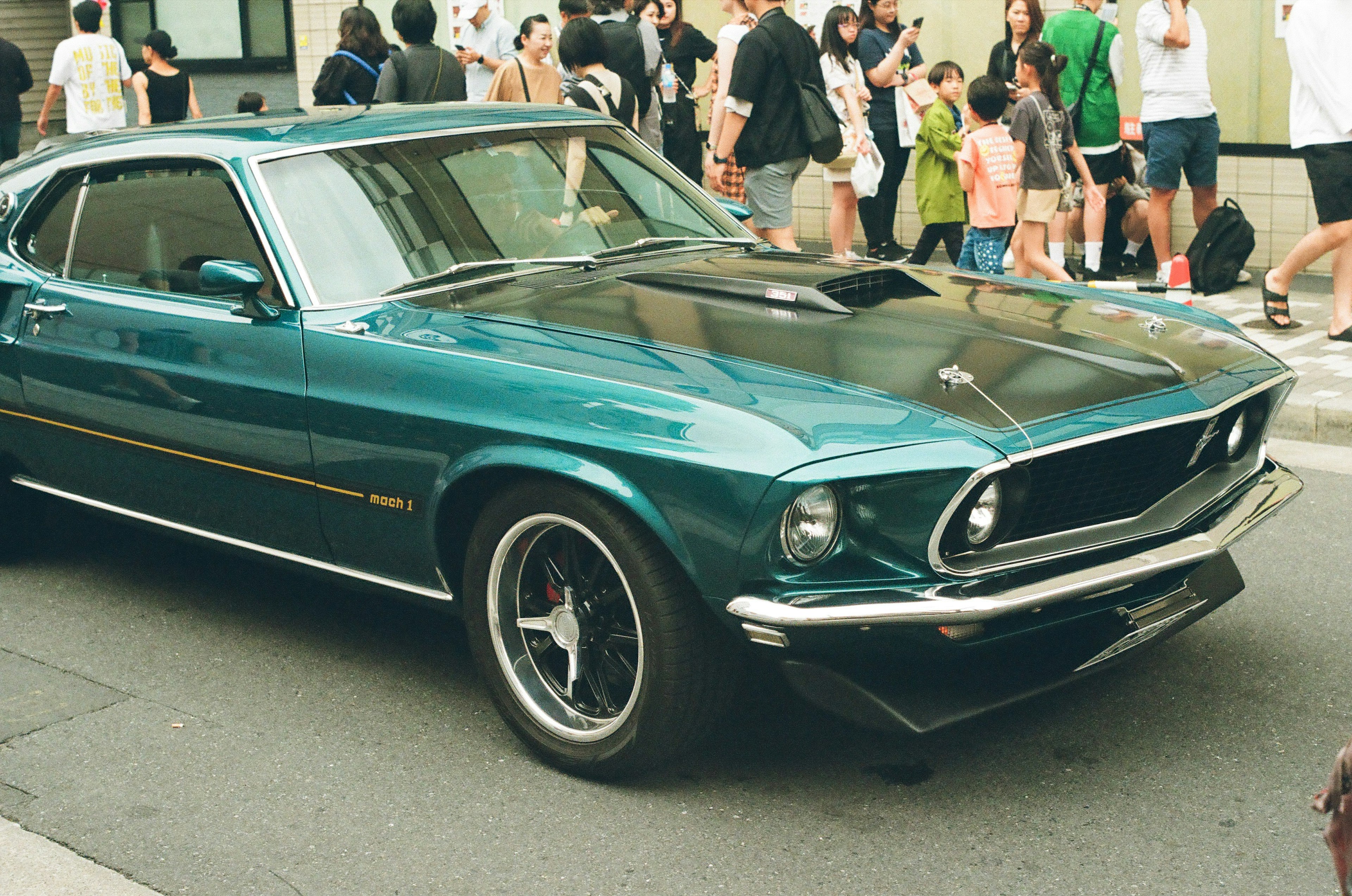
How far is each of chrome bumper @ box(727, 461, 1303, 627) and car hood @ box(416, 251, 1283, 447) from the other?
317 mm

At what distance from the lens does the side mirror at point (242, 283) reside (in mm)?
4211

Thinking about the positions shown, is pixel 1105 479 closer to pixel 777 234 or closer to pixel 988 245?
pixel 777 234

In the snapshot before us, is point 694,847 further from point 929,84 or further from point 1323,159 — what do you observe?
point 929,84

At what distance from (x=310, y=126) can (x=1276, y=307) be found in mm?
5805

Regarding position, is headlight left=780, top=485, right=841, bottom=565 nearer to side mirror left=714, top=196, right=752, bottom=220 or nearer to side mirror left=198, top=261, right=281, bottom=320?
side mirror left=198, top=261, right=281, bottom=320

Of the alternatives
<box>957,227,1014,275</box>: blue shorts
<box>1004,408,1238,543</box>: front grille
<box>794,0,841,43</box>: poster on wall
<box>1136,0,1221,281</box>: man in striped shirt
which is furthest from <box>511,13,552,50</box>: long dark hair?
<box>1004,408,1238,543</box>: front grille

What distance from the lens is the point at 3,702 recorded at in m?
4.41

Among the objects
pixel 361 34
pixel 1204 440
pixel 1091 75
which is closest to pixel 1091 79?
pixel 1091 75

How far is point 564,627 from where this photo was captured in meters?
3.78

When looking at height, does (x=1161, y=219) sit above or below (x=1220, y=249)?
above

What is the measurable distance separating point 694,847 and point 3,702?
7.13 ft

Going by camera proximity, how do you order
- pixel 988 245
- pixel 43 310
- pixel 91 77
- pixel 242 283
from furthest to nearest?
1. pixel 91 77
2. pixel 988 245
3. pixel 43 310
4. pixel 242 283

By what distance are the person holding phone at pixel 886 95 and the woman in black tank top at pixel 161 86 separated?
19.8 feet

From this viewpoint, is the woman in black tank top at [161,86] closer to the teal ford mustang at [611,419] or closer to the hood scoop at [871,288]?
the teal ford mustang at [611,419]
